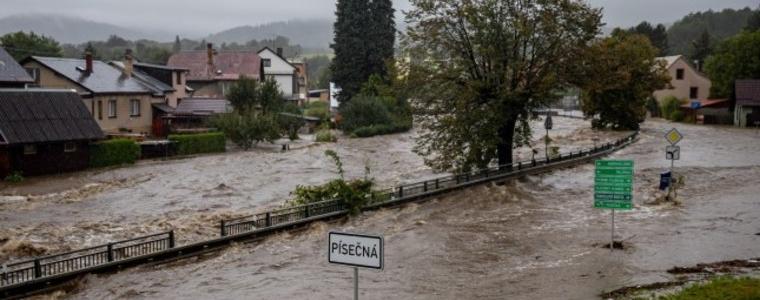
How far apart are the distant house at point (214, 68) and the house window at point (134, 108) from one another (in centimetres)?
2176

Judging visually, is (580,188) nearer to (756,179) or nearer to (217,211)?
(756,179)

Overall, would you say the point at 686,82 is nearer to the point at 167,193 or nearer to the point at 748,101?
the point at 748,101

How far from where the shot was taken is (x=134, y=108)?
6209cm

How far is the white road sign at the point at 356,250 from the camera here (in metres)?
9.48

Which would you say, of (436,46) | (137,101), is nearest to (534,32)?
(436,46)

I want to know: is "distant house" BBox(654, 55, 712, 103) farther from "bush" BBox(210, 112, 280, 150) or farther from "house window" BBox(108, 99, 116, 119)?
"house window" BBox(108, 99, 116, 119)

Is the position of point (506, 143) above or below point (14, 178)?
above

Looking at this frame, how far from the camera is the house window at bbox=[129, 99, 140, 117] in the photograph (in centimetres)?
6149

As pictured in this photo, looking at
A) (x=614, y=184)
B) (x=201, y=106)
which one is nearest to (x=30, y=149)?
(x=201, y=106)

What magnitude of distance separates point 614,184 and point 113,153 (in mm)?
36090

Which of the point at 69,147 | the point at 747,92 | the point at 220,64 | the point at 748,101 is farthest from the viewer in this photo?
the point at 220,64

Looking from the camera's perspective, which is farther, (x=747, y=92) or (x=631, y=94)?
(x=747, y=92)

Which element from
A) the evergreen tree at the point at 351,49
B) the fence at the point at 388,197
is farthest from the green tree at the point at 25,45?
the fence at the point at 388,197

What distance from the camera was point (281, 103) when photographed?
75188 mm
